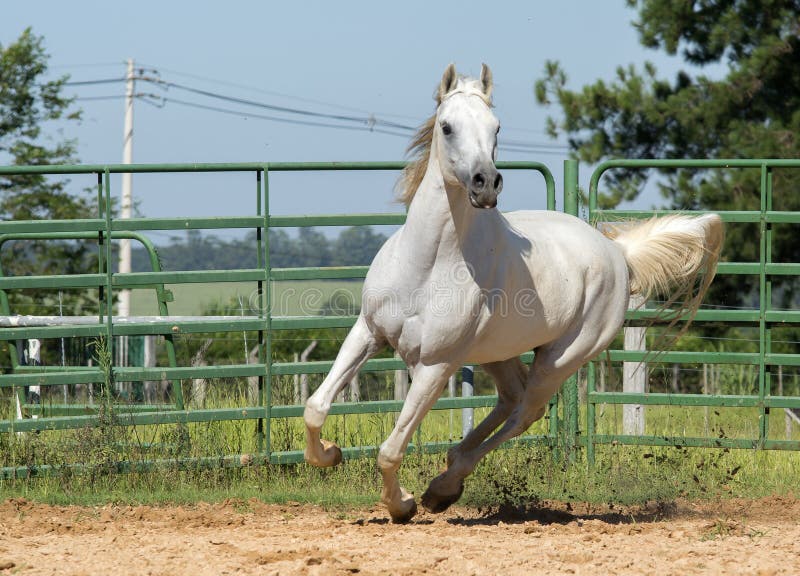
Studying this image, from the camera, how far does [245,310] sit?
777 cm

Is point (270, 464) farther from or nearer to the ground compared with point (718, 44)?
nearer to the ground

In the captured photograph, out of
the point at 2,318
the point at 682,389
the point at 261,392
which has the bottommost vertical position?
the point at 682,389

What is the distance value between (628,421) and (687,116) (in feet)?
31.4

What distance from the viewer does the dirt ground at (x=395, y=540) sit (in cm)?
467

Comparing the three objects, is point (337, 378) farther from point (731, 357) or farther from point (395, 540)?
point (731, 357)

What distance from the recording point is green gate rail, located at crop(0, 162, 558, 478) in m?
7.21

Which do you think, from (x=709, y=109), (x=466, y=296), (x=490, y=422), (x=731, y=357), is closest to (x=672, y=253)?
(x=731, y=357)

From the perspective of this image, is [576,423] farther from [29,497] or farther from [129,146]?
[129,146]

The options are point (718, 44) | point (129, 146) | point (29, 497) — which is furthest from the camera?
point (129, 146)

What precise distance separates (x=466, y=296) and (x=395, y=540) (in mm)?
1286

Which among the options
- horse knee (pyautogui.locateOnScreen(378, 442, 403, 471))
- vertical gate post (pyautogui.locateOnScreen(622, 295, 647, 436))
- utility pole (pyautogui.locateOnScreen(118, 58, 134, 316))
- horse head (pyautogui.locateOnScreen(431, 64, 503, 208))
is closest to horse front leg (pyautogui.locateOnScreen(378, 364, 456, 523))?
horse knee (pyautogui.locateOnScreen(378, 442, 403, 471))

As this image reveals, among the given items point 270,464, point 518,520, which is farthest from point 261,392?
point 518,520

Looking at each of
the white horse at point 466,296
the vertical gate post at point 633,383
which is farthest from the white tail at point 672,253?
the vertical gate post at point 633,383

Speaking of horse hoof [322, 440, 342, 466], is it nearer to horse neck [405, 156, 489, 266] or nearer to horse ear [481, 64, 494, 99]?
horse neck [405, 156, 489, 266]
